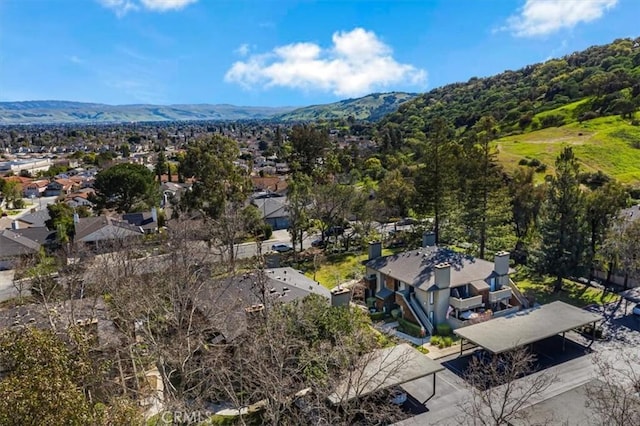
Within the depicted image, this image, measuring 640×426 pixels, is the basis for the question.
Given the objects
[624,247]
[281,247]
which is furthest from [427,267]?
[281,247]

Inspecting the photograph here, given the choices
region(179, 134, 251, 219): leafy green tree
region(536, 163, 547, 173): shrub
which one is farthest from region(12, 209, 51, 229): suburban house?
region(536, 163, 547, 173): shrub

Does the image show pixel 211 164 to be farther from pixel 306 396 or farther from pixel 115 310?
pixel 306 396

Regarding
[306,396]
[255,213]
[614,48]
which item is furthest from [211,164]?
[614,48]

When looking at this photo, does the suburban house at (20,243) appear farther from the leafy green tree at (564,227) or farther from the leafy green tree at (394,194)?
the leafy green tree at (564,227)

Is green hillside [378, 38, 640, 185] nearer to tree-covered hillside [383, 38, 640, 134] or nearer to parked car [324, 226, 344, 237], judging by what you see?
tree-covered hillside [383, 38, 640, 134]

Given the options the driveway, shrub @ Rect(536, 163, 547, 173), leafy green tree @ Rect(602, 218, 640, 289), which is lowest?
the driveway

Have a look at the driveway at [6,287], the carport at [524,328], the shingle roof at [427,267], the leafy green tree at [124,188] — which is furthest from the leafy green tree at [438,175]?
the leafy green tree at [124,188]
